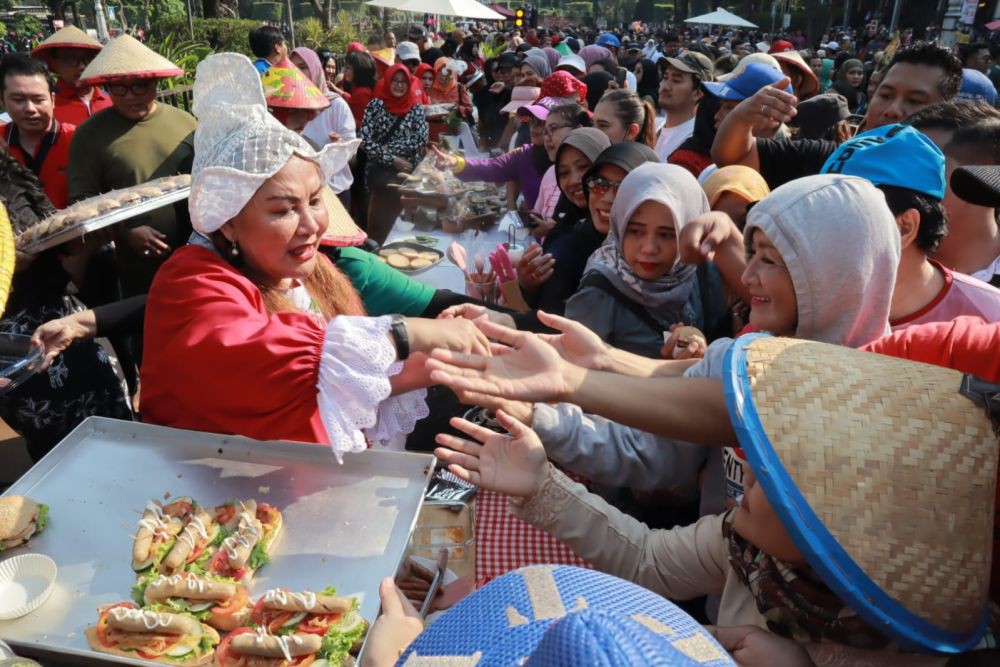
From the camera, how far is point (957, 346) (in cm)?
160

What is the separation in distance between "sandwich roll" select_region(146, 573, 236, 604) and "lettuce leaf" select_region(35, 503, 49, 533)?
387 mm

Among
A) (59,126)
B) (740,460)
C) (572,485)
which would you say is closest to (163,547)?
(572,485)

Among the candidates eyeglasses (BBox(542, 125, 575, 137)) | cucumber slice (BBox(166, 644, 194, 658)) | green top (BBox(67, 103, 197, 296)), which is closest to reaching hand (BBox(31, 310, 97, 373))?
green top (BBox(67, 103, 197, 296))

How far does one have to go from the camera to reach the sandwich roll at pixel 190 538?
171 centimetres

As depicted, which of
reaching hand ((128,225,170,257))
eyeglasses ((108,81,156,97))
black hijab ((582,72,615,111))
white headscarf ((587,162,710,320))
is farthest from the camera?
black hijab ((582,72,615,111))

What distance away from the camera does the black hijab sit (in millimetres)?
8334

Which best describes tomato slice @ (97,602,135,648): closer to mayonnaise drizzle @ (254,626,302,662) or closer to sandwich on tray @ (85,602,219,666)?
sandwich on tray @ (85,602,219,666)

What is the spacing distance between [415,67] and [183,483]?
9.89 m

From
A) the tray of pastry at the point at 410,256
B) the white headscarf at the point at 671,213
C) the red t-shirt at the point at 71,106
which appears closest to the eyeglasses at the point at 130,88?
the red t-shirt at the point at 71,106

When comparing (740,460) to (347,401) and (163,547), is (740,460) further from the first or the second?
(163,547)

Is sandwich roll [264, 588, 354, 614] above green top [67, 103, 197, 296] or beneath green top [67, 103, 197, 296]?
beneath

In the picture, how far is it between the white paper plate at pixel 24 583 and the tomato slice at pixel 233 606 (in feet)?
1.30

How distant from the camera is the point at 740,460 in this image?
194cm

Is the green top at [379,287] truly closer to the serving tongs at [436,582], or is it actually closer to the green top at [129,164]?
the serving tongs at [436,582]
